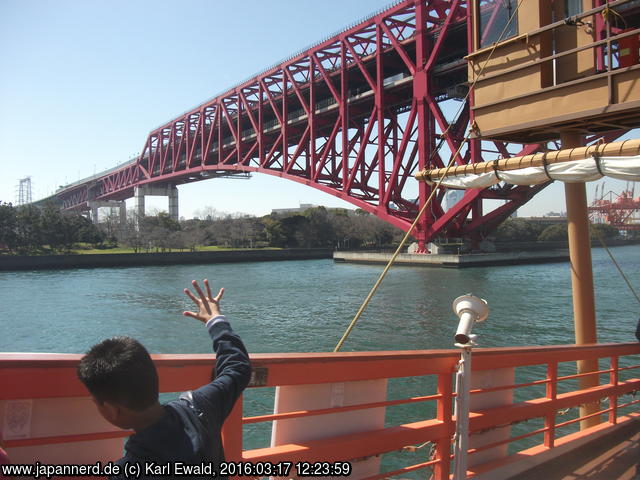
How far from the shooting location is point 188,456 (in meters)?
1.37

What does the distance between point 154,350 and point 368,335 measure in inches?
194

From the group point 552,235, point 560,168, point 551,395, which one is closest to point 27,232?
point 560,168

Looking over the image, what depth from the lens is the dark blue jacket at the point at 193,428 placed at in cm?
134

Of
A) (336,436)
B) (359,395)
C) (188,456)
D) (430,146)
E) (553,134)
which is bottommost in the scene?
(336,436)

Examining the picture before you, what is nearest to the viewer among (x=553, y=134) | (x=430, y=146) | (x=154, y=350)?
(x=553, y=134)

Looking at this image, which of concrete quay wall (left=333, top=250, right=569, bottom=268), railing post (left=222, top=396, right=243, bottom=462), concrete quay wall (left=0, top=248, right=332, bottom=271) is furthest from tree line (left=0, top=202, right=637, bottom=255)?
railing post (left=222, top=396, right=243, bottom=462)

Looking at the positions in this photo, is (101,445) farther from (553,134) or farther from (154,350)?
(154,350)

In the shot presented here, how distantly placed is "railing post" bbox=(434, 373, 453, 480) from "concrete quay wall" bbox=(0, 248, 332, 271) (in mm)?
40760

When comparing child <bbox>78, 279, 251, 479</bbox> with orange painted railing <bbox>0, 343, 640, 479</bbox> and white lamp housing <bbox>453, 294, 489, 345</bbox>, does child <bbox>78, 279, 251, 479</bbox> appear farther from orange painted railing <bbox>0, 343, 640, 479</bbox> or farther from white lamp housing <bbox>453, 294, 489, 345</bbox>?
white lamp housing <bbox>453, 294, 489, 345</bbox>

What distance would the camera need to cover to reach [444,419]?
2719 millimetres

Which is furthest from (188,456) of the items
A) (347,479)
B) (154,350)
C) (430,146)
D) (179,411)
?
(430,146)

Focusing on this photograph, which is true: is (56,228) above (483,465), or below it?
above

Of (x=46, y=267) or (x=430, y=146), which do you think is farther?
(x=46, y=267)

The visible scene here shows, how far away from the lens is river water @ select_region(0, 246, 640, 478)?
11719 mm
